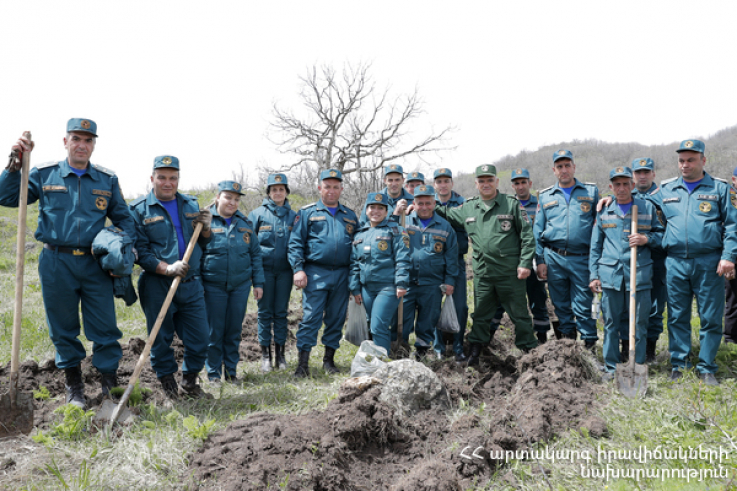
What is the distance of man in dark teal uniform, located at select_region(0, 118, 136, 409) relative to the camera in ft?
12.9

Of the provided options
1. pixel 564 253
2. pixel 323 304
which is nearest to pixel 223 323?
pixel 323 304

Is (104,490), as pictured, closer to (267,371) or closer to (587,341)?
(267,371)

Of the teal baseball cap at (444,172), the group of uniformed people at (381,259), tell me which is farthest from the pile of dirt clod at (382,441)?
the teal baseball cap at (444,172)

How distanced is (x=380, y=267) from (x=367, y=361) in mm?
1274

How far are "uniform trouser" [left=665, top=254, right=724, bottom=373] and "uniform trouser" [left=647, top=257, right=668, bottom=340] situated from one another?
1.72ft

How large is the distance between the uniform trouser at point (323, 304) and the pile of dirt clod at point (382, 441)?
176 centimetres

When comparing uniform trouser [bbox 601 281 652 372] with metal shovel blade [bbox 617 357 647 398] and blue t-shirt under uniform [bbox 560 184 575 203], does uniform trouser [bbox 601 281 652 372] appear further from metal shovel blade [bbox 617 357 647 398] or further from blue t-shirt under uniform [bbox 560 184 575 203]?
blue t-shirt under uniform [bbox 560 184 575 203]

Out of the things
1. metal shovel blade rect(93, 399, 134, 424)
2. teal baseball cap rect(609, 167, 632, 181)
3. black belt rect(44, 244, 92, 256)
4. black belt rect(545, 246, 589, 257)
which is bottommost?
metal shovel blade rect(93, 399, 134, 424)

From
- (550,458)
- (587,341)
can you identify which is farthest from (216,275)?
(587,341)

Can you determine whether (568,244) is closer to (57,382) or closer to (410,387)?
(410,387)

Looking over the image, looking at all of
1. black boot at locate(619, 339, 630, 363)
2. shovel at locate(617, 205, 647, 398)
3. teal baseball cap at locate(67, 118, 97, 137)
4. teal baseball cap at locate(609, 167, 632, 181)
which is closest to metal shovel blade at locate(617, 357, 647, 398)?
shovel at locate(617, 205, 647, 398)

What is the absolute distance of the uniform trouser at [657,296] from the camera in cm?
558

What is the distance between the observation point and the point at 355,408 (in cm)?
379

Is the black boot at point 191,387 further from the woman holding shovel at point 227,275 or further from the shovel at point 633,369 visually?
the shovel at point 633,369
